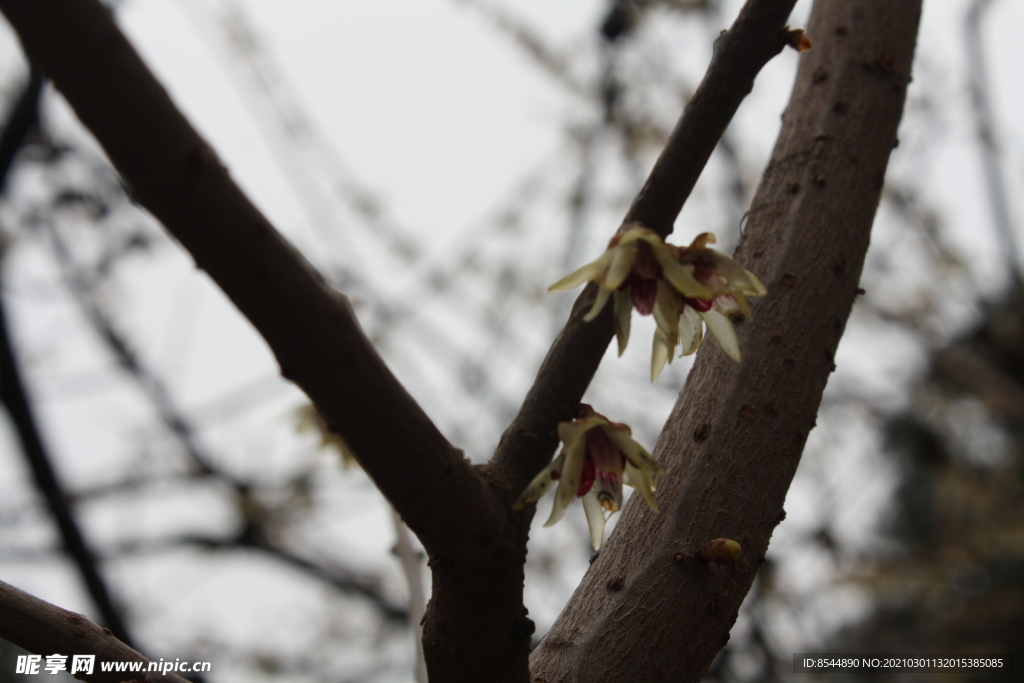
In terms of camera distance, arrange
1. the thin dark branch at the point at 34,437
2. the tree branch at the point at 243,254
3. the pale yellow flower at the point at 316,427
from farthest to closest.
Result: the thin dark branch at the point at 34,437, the pale yellow flower at the point at 316,427, the tree branch at the point at 243,254

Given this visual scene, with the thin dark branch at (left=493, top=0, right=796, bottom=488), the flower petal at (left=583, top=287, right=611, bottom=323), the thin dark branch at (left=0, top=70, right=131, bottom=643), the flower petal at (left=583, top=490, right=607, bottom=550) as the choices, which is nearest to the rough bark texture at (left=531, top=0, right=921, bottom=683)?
the flower petal at (left=583, top=490, right=607, bottom=550)

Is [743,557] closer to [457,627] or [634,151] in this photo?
[457,627]

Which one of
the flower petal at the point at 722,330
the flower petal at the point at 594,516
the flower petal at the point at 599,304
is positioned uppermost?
the flower petal at the point at 722,330

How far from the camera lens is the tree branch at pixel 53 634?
100 centimetres

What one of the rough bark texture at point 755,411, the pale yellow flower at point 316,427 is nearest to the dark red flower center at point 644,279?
the rough bark texture at point 755,411

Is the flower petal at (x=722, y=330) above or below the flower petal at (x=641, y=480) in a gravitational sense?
above

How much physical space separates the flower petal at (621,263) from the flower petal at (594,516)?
0.35m

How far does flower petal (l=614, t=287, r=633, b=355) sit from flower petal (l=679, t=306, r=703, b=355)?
162 millimetres

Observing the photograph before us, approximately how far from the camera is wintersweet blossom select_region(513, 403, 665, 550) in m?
0.99

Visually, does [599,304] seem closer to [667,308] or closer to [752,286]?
[667,308]

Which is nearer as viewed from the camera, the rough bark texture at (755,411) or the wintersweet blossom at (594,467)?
the wintersweet blossom at (594,467)

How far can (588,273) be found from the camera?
3.39ft

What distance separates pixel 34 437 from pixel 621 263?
10.0ft

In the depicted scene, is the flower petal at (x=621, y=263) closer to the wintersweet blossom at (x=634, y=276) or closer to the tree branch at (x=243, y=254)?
the wintersweet blossom at (x=634, y=276)
